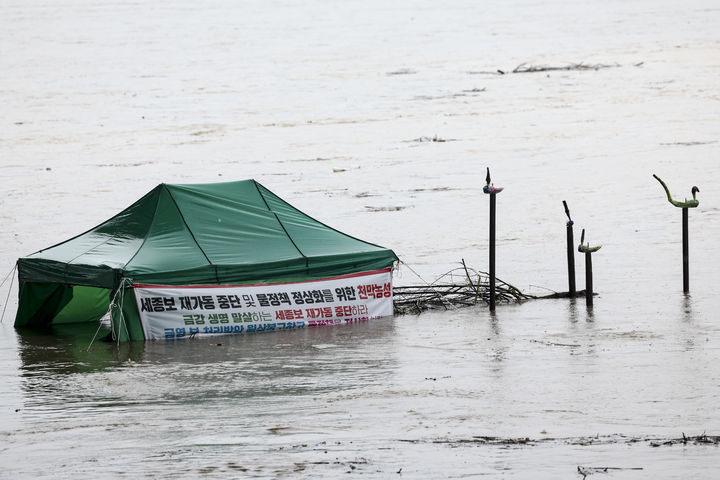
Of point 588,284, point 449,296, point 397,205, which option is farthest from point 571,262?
point 397,205

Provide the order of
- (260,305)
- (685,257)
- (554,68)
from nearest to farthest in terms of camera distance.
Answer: (260,305), (685,257), (554,68)

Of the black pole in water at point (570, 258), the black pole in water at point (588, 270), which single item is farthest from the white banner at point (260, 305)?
the black pole in water at point (588, 270)

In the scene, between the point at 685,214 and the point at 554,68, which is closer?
the point at 685,214

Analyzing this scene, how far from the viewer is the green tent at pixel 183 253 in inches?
739

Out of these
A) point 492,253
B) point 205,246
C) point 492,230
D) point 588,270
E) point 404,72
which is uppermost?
point 404,72

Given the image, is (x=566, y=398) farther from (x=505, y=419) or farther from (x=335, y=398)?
(x=335, y=398)

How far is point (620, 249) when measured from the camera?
28.3 m

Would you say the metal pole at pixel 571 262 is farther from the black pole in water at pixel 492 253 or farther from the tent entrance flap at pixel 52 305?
the tent entrance flap at pixel 52 305

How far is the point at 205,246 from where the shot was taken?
64.2 feet

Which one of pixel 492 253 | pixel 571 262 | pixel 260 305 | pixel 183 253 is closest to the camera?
pixel 183 253

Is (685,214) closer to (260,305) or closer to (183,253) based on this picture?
(260,305)

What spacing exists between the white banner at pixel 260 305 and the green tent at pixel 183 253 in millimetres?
137

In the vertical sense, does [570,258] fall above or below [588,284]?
above

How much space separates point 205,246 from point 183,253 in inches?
17.6
